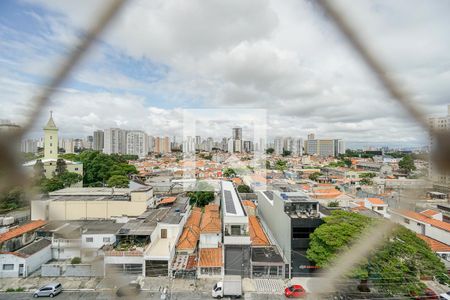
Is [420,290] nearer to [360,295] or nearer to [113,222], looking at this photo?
[360,295]

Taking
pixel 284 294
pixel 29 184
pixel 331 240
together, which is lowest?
pixel 284 294

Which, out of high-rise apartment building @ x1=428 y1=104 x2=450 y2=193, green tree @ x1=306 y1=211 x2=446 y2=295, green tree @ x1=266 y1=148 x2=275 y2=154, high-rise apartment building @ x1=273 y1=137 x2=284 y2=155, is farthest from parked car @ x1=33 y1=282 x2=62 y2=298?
high-rise apartment building @ x1=273 y1=137 x2=284 y2=155

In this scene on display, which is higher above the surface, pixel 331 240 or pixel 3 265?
pixel 331 240

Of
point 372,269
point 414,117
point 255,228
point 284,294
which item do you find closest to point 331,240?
point 372,269

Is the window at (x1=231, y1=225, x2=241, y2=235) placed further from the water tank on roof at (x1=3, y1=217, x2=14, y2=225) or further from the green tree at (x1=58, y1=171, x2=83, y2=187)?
the green tree at (x1=58, y1=171, x2=83, y2=187)

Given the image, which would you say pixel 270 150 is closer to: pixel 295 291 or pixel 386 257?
pixel 295 291

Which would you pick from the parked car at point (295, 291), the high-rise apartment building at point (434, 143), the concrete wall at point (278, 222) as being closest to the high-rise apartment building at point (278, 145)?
the concrete wall at point (278, 222)
